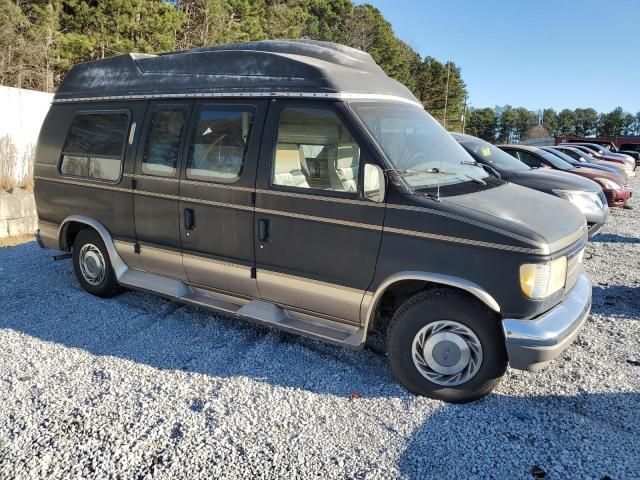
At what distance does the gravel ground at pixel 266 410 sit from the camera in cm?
283

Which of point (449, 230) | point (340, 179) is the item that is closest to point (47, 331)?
point (340, 179)

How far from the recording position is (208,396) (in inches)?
137

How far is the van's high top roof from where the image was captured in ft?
12.5

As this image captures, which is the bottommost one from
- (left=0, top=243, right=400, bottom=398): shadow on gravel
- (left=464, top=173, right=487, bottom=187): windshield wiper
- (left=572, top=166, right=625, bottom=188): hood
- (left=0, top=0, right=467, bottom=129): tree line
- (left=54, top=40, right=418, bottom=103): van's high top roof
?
(left=0, top=243, right=400, bottom=398): shadow on gravel

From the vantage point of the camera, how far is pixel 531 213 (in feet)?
11.5

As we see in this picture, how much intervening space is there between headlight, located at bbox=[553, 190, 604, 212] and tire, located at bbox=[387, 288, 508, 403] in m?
5.37

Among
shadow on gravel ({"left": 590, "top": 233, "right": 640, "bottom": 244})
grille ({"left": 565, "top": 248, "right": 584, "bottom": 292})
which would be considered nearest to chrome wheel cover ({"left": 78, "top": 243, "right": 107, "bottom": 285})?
grille ({"left": 565, "top": 248, "right": 584, "bottom": 292})

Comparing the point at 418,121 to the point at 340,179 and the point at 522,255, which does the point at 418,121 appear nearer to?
the point at 340,179

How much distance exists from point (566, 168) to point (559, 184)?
3.83 metres

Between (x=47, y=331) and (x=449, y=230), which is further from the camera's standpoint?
(x=47, y=331)

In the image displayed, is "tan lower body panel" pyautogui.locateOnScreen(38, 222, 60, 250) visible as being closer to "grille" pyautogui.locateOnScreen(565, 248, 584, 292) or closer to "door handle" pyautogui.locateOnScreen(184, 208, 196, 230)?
"door handle" pyautogui.locateOnScreen(184, 208, 196, 230)

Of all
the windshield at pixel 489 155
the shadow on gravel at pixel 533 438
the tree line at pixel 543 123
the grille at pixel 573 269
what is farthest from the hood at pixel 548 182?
the tree line at pixel 543 123

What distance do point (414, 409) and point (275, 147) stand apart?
219 cm

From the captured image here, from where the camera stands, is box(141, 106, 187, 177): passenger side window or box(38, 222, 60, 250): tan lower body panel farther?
box(38, 222, 60, 250): tan lower body panel
